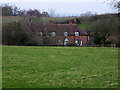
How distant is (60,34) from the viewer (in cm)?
4344

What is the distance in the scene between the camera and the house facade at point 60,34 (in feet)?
129

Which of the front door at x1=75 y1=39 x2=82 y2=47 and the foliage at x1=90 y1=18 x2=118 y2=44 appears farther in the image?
the foliage at x1=90 y1=18 x2=118 y2=44

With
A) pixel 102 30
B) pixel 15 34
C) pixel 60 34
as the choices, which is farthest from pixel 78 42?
pixel 15 34

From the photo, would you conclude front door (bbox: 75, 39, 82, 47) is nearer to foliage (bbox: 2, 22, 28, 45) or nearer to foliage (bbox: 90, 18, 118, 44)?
foliage (bbox: 90, 18, 118, 44)

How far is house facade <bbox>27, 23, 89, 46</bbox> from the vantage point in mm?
39312

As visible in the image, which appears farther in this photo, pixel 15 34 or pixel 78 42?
pixel 78 42

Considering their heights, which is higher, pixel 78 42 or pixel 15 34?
pixel 15 34

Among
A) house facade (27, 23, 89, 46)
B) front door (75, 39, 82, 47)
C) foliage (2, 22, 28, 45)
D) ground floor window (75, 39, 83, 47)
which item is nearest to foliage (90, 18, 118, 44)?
house facade (27, 23, 89, 46)

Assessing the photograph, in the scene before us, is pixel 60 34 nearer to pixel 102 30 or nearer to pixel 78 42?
pixel 78 42

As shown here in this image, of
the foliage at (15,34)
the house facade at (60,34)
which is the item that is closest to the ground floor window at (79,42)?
the house facade at (60,34)

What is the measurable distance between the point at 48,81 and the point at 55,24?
3828 cm

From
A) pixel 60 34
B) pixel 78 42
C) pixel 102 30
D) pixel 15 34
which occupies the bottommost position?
pixel 78 42

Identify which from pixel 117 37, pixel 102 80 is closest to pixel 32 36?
pixel 117 37

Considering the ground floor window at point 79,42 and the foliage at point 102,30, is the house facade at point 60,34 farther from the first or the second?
the foliage at point 102,30
